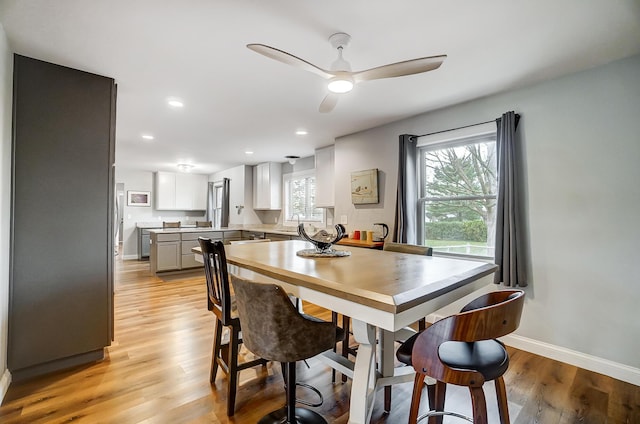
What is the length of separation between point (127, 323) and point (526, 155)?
4376mm

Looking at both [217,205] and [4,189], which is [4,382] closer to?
[4,189]

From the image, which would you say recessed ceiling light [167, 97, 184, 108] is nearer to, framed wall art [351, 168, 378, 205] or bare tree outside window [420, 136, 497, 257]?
framed wall art [351, 168, 378, 205]

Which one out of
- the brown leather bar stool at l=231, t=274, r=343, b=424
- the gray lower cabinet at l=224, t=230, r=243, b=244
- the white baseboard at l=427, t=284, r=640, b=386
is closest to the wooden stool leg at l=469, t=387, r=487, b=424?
the brown leather bar stool at l=231, t=274, r=343, b=424

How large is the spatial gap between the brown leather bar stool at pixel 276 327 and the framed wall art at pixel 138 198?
784 centimetres

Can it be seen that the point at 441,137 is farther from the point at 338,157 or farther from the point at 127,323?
the point at 127,323

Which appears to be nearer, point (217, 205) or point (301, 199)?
point (301, 199)

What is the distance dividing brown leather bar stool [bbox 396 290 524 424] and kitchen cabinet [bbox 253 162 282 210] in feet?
18.1

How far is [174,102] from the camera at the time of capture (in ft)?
10.2

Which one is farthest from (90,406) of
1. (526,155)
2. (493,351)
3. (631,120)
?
(631,120)

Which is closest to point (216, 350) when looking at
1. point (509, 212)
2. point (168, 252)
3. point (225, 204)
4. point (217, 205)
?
point (509, 212)

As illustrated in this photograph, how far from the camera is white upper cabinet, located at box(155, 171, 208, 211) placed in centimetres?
798

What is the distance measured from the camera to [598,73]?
2346 millimetres

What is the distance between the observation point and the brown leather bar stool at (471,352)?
1062 mm

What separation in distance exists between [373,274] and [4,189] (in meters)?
2.44
